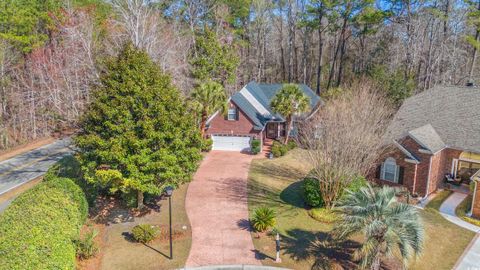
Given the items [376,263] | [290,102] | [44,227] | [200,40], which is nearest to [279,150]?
[290,102]

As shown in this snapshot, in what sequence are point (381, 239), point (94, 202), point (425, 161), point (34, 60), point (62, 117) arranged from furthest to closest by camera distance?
1. point (34, 60)
2. point (62, 117)
3. point (425, 161)
4. point (94, 202)
5. point (381, 239)

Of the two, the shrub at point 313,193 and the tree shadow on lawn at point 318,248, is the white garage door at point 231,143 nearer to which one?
the shrub at point 313,193

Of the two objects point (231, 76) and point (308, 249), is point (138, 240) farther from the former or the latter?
point (231, 76)

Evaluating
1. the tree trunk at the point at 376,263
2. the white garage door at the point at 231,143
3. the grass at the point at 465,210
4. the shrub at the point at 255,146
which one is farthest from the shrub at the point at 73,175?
the grass at the point at 465,210

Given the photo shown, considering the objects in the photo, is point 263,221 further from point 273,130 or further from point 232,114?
point 273,130

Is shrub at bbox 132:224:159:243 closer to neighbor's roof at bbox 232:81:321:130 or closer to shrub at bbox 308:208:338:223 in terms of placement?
shrub at bbox 308:208:338:223

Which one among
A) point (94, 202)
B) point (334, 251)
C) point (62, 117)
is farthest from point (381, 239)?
point (62, 117)
